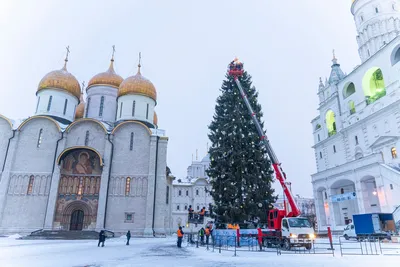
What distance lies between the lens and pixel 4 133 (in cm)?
2920

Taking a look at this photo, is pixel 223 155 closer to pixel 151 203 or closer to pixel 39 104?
pixel 151 203

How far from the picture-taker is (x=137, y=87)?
34.1 metres

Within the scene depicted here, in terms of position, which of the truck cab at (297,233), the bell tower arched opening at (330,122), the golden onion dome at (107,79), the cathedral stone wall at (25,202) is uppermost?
the golden onion dome at (107,79)

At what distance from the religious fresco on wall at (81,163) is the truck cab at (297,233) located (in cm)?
2139

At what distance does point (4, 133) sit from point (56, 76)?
9153 mm

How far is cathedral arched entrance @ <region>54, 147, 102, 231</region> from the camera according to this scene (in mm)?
26906

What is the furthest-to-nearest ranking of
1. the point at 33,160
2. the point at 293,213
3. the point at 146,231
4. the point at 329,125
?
the point at 329,125, the point at 33,160, the point at 146,231, the point at 293,213

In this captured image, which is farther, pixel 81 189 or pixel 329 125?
pixel 329 125

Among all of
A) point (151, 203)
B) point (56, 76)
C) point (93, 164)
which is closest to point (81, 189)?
point (93, 164)

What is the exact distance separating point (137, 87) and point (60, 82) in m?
9.67

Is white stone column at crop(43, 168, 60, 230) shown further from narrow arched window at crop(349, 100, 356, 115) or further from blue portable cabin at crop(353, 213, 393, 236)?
narrow arched window at crop(349, 100, 356, 115)

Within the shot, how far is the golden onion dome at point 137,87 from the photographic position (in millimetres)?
33938

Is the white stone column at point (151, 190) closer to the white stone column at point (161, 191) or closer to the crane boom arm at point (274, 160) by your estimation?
the white stone column at point (161, 191)

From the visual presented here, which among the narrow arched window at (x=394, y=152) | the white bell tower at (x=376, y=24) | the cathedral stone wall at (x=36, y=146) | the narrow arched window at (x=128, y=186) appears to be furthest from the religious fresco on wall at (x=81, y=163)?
the white bell tower at (x=376, y=24)
